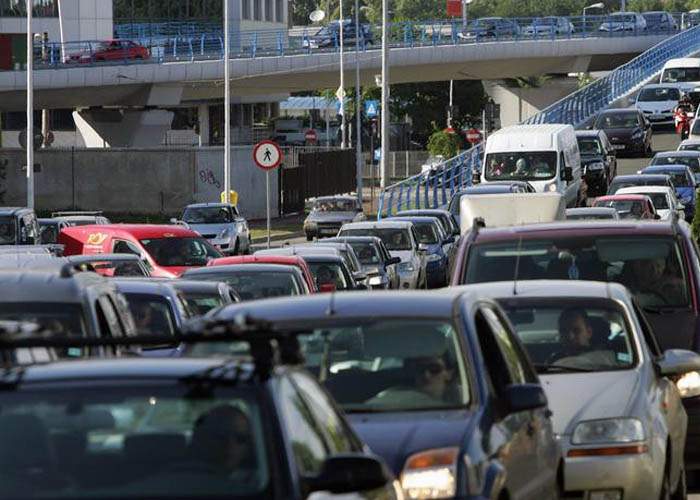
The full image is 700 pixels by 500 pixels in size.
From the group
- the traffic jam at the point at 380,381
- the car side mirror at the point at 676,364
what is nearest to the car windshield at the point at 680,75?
the traffic jam at the point at 380,381

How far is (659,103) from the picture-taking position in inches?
2945

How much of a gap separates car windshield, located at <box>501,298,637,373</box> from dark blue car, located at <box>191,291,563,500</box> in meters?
1.91

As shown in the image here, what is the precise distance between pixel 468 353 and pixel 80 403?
9.05 ft

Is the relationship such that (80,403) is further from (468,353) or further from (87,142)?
(87,142)

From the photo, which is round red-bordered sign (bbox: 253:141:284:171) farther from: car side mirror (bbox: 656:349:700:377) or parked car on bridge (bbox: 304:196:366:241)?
car side mirror (bbox: 656:349:700:377)

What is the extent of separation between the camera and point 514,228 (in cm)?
1388

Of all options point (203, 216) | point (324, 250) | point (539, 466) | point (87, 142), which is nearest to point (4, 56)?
point (87, 142)

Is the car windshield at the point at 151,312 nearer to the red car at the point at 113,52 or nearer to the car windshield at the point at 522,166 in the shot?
the car windshield at the point at 522,166

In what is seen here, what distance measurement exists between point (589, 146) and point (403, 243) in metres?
20.2

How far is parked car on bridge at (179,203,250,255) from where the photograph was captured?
149 ft

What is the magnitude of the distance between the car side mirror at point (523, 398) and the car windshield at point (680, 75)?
73676 mm

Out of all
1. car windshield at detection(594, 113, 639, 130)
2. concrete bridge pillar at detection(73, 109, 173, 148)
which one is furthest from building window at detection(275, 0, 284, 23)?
car windshield at detection(594, 113, 639, 130)

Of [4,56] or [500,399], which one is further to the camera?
[4,56]

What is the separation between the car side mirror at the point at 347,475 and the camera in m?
5.65
